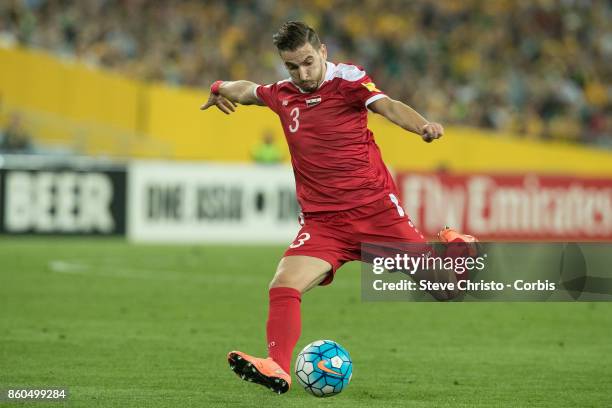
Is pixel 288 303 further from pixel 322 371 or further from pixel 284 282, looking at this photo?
pixel 322 371

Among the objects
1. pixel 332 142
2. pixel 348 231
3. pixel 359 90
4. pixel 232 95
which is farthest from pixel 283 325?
pixel 232 95

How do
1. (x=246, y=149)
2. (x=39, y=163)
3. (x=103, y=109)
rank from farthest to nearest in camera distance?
(x=246, y=149) → (x=103, y=109) → (x=39, y=163)

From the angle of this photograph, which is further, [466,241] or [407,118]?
[466,241]

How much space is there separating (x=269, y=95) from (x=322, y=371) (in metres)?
1.77

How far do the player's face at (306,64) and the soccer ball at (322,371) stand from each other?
1.55m

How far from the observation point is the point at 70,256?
17.9 metres

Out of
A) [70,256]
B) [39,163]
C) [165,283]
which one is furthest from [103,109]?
[165,283]

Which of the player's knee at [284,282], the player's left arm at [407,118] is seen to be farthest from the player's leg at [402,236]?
the player's left arm at [407,118]

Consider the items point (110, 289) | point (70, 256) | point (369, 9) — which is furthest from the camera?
point (369, 9)

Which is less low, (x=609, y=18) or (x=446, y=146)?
(x=609, y=18)

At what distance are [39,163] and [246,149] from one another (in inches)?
241

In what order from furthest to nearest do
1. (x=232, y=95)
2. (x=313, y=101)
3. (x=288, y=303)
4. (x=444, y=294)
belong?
(x=232, y=95) < (x=444, y=294) < (x=313, y=101) < (x=288, y=303)

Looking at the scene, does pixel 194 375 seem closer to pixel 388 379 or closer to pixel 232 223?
pixel 388 379

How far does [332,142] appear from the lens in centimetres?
729
